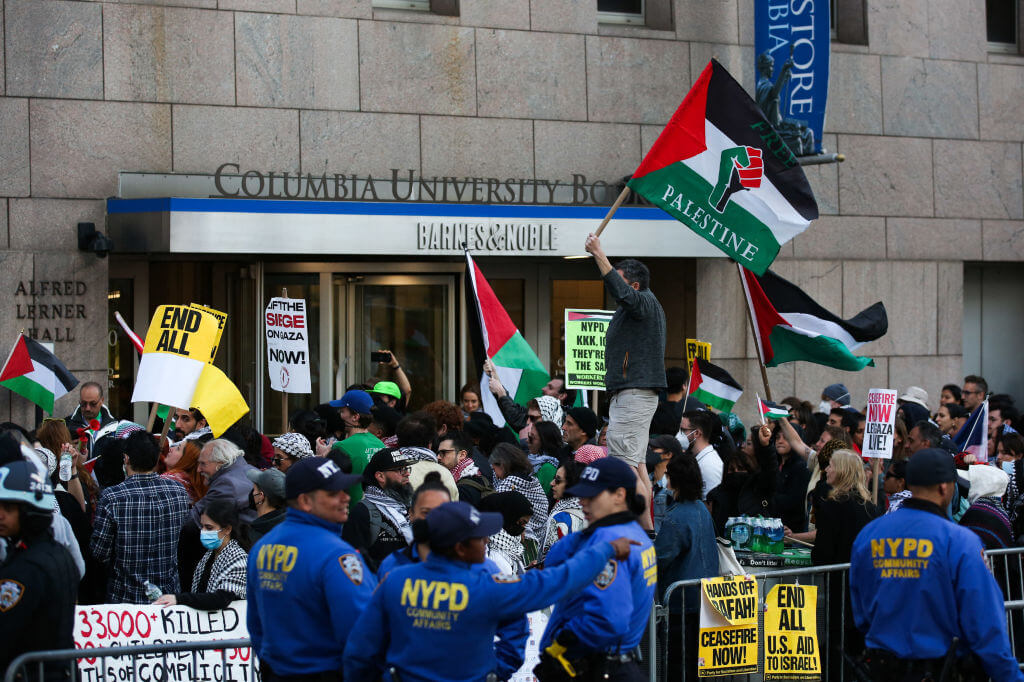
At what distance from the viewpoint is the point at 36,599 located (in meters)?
5.55

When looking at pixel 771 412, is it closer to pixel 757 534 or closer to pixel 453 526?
pixel 757 534

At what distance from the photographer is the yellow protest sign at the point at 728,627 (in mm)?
7801

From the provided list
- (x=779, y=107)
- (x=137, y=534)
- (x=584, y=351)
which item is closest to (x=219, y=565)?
(x=137, y=534)

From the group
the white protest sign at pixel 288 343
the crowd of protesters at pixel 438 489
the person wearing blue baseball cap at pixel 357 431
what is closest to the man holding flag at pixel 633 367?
the crowd of protesters at pixel 438 489

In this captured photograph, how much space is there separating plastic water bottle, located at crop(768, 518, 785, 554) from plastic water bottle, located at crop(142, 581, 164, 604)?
13.2ft

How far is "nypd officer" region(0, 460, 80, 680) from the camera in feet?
18.1

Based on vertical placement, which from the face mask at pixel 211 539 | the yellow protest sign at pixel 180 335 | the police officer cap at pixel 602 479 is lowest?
the face mask at pixel 211 539

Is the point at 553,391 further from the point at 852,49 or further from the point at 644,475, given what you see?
the point at 852,49

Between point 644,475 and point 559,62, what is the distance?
28.6 ft

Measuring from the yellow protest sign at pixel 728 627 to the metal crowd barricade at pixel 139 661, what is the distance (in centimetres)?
264

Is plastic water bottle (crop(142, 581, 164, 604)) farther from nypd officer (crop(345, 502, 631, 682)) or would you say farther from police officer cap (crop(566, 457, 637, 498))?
police officer cap (crop(566, 457, 637, 498))

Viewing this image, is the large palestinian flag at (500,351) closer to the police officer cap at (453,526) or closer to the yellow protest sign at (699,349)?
the yellow protest sign at (699,349)

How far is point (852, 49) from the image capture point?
56.7 feet

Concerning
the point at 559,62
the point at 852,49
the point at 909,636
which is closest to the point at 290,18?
the point at 559,62
